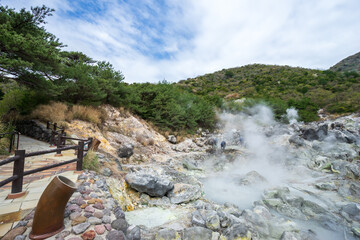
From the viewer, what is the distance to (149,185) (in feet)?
A: 17.1

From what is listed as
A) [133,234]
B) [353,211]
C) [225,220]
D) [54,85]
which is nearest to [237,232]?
[225,220]

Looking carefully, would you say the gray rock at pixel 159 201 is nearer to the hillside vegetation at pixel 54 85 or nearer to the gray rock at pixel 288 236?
the gray rock at pixel 288 236

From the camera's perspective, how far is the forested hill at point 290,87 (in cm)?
2733

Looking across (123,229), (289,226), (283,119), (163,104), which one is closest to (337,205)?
(289,226)

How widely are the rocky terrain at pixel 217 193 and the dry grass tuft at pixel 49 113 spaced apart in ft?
2.93

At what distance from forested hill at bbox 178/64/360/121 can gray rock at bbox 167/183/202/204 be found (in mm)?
27288

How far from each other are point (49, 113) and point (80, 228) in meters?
8.55

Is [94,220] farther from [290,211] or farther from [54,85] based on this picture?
[54,85]

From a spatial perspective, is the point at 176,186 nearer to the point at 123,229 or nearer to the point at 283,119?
the point at 123,229

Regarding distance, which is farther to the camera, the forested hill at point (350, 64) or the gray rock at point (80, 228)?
the forested hill at point (350, 64)

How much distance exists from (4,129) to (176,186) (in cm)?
720

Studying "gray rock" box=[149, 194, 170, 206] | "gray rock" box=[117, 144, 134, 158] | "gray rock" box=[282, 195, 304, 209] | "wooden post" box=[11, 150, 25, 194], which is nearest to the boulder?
"gray rock" box=[282, 195, 304, 209]

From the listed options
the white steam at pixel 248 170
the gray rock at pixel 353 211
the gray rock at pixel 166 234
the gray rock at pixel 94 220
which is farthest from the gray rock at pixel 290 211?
the gray rock at pixel 94 220

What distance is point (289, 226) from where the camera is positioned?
4098mm
